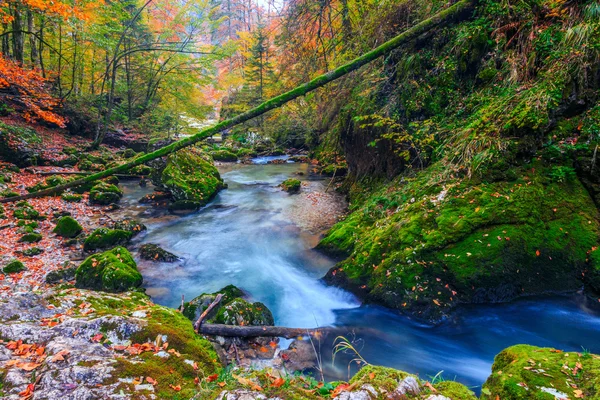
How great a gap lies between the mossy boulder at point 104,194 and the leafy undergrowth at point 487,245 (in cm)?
947

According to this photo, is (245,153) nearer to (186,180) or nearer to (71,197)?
(186,180)

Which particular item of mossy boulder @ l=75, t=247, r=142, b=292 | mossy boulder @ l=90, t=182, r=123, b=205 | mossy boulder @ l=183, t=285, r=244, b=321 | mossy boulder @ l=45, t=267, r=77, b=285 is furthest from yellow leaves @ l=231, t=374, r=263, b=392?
mossy boulder @ l=90, t=182, r=123, b=205

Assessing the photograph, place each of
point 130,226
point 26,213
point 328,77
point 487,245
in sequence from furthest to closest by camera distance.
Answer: point 130,226
point 26,213
point 328,77
point 487,245

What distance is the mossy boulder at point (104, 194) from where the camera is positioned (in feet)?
34.0

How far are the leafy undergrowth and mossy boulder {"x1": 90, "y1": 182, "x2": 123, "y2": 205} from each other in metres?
9.47

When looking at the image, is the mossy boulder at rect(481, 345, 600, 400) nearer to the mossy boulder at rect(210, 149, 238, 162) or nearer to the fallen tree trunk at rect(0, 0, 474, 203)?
the fallen tree trunk at rect(0, 0, 474, 203)

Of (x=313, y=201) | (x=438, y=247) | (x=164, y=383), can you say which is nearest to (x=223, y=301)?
(x=164, y=383)

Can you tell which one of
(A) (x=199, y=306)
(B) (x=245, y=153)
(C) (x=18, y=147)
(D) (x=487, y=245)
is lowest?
(A) (x=199, y=306)

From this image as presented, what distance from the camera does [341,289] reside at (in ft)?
18.2

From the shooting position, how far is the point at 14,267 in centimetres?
575

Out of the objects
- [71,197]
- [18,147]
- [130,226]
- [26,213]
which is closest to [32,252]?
[130,226]

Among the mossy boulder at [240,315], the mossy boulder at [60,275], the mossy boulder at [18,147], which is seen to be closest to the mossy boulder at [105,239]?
the mossy boulder at [60,275]

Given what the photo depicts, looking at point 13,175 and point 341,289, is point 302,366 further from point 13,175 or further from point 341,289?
point 13,175

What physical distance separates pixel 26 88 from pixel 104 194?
7.09 metres
